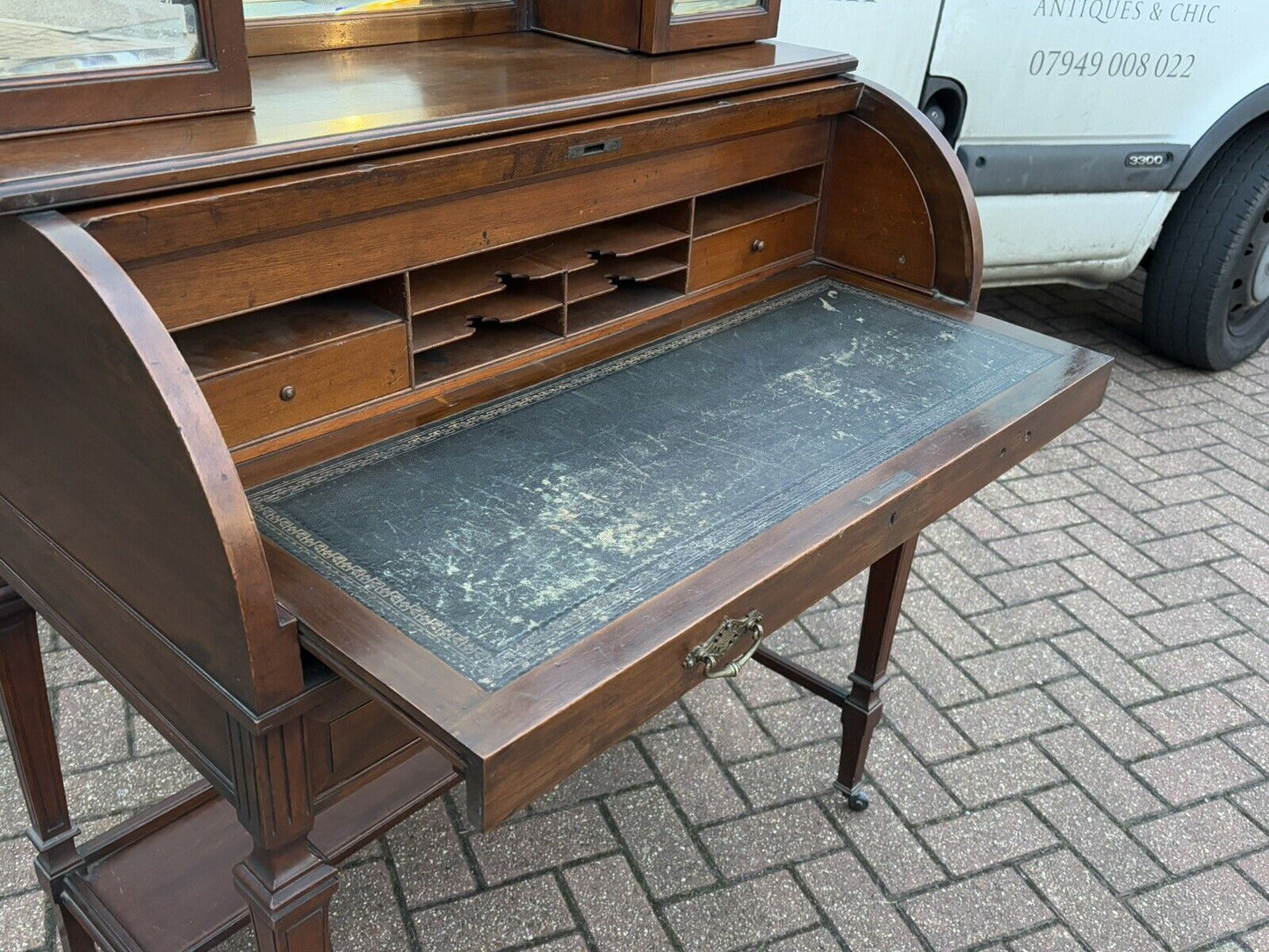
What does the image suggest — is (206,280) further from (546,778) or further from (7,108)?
(546,778)

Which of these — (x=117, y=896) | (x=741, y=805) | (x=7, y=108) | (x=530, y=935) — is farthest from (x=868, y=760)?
(x=7, y=108)

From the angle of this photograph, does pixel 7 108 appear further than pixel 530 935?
No

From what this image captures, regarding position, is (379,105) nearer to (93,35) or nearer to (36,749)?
(93,35)

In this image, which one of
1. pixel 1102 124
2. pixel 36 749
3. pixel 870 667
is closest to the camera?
pixel 36 749

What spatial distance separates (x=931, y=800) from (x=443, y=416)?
60.8 inches

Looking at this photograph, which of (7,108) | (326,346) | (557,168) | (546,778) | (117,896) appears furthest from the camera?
(117,896)

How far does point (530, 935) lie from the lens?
7.14 ft

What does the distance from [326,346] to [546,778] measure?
697 millimetres

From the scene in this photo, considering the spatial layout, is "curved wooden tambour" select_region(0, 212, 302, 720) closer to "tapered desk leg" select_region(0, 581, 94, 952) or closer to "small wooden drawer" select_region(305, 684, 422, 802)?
"small wooden drawer" select_region(305, 684, 422, 802)

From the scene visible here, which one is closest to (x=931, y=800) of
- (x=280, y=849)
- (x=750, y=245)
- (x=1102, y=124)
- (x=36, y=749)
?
(x=750, y=245)

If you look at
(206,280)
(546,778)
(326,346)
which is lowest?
(546,778)

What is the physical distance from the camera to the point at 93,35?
1310mm

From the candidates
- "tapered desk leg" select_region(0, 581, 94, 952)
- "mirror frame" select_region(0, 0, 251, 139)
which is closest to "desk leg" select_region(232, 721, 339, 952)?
"tapered desk leg" select_region(0, 581, 94, 952)

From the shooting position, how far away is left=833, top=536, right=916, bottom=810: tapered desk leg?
2.34 m
